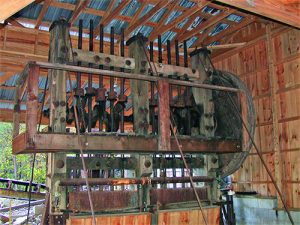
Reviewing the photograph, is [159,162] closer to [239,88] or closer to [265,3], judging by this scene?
[239,88]

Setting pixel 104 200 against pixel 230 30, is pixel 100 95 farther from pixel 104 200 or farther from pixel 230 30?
pixel 230 30

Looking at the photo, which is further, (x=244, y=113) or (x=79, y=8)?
(x=79, y=8)

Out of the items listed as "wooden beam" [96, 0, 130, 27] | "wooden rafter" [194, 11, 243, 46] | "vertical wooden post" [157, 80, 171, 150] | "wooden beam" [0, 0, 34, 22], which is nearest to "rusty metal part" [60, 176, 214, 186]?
"vertical wooden post" [157, 80, 171, 150]

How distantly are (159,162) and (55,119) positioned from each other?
122cm

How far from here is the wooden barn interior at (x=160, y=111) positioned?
10.2ft

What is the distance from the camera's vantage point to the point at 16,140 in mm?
3188

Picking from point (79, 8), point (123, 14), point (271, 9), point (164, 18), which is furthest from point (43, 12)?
point (271, 9)

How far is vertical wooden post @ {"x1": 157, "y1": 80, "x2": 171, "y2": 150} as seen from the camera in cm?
331

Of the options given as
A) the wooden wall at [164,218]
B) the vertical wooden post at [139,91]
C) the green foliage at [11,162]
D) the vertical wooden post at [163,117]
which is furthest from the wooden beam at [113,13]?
the green foliage at [11,162]

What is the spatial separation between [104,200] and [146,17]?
2.77m

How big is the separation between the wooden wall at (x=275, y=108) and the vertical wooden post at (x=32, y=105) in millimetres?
3729

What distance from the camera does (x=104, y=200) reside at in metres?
3.29

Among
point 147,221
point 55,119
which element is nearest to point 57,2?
point 55,119

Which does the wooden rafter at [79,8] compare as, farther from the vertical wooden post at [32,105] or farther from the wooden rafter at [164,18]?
the vertical wooden post at [32,105]
